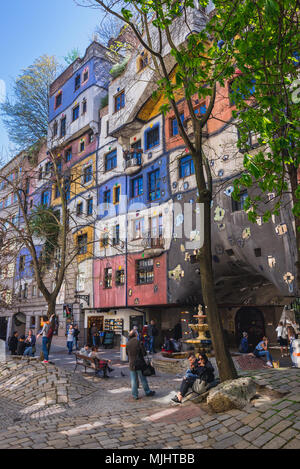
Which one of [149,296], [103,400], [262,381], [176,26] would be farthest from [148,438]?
[176,26]

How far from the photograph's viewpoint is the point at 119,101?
26203mm

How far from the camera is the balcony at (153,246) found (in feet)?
69.8

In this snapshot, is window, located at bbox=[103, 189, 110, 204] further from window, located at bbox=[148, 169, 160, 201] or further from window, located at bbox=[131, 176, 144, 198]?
window, located at bbox=[148, 169, 160, 201]

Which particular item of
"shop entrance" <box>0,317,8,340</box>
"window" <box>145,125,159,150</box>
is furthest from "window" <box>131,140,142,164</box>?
"shop entrance" <box>0,317,8,340</box>

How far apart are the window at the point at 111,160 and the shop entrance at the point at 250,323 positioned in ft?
46.0

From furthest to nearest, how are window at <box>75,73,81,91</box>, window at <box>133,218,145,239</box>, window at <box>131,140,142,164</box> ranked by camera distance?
window at <box>75,73,81,91</box>
window at <box>131,140,142,164</box>
window at <box>133,218,145,239</box>

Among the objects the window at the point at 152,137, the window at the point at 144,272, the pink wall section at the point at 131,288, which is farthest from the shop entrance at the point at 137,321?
the window at the point at 152,137

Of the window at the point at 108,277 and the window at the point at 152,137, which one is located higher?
the window at the point at 152,137

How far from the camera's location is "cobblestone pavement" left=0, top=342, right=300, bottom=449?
5.41 meters

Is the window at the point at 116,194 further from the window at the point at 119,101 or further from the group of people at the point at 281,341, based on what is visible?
the group of people at the point at 281,341

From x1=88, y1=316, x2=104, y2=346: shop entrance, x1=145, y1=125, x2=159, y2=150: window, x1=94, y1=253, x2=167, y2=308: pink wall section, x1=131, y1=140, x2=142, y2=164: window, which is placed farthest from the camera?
x1=88, y1=316, x2=104, y2=346: shop entrance

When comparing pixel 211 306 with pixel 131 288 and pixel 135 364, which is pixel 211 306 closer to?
pixel 135 364

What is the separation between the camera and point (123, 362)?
55.3 ft

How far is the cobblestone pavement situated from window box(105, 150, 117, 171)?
20.1 meters
